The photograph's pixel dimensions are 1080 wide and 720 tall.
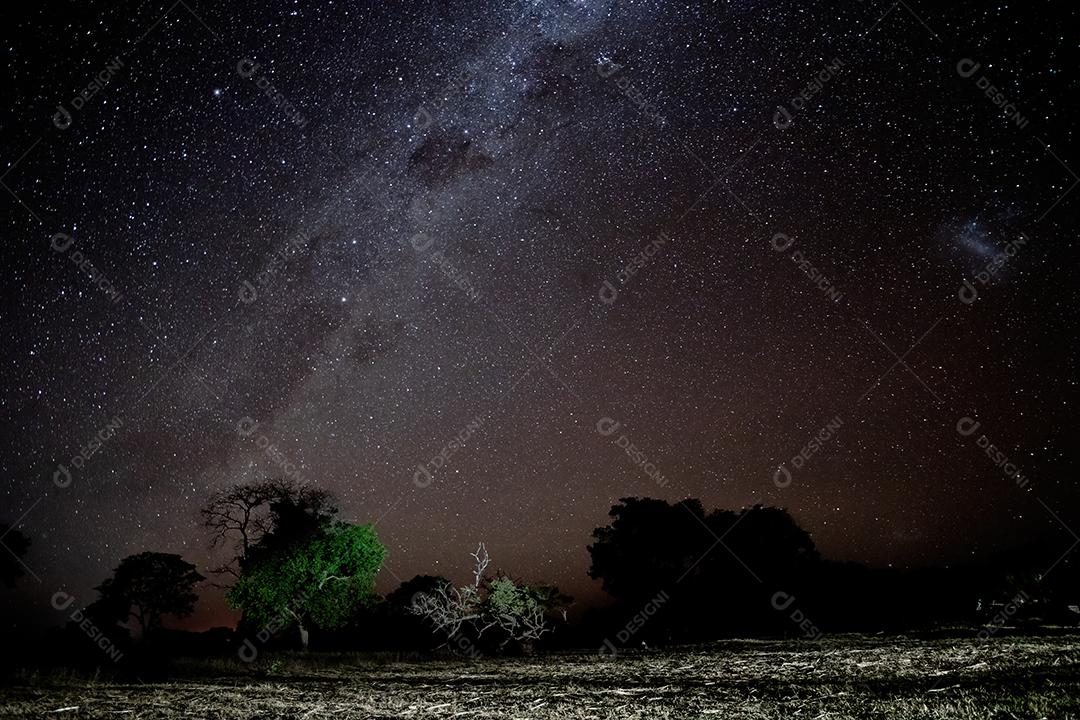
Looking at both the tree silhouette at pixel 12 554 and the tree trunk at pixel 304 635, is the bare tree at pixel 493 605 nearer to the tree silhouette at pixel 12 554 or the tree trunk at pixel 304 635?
the tree trunk at pixel 304 635

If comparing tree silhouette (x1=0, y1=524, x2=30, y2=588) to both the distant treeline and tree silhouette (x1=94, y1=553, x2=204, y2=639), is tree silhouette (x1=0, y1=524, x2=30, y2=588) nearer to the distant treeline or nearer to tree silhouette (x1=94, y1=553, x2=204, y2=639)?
the distant treeline

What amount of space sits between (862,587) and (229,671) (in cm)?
3939

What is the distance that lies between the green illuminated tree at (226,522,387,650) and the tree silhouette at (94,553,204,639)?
27.0m

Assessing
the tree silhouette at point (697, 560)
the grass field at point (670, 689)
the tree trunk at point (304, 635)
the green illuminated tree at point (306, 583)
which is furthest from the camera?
the tree silhouette at point (697, 560)

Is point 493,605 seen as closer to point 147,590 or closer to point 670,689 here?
point 670,689

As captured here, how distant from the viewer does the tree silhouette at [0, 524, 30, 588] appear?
3806cm

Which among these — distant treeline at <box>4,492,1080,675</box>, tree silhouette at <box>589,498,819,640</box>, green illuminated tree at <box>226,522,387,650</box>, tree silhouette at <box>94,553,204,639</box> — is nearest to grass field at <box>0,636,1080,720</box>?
distant treeline at <box>4,492,1080,675</box>

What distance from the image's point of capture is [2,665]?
18688mm

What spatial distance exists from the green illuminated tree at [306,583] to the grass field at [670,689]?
51.2 ft

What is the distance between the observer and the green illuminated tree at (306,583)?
3522cm

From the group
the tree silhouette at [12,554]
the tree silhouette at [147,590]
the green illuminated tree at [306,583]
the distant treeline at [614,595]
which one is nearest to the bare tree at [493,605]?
the distant treeline at [614,595]

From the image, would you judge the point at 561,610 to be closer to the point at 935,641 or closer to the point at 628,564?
the point at 935,641

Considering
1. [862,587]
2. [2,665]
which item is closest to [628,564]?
[862,587]

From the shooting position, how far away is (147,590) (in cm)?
5556
